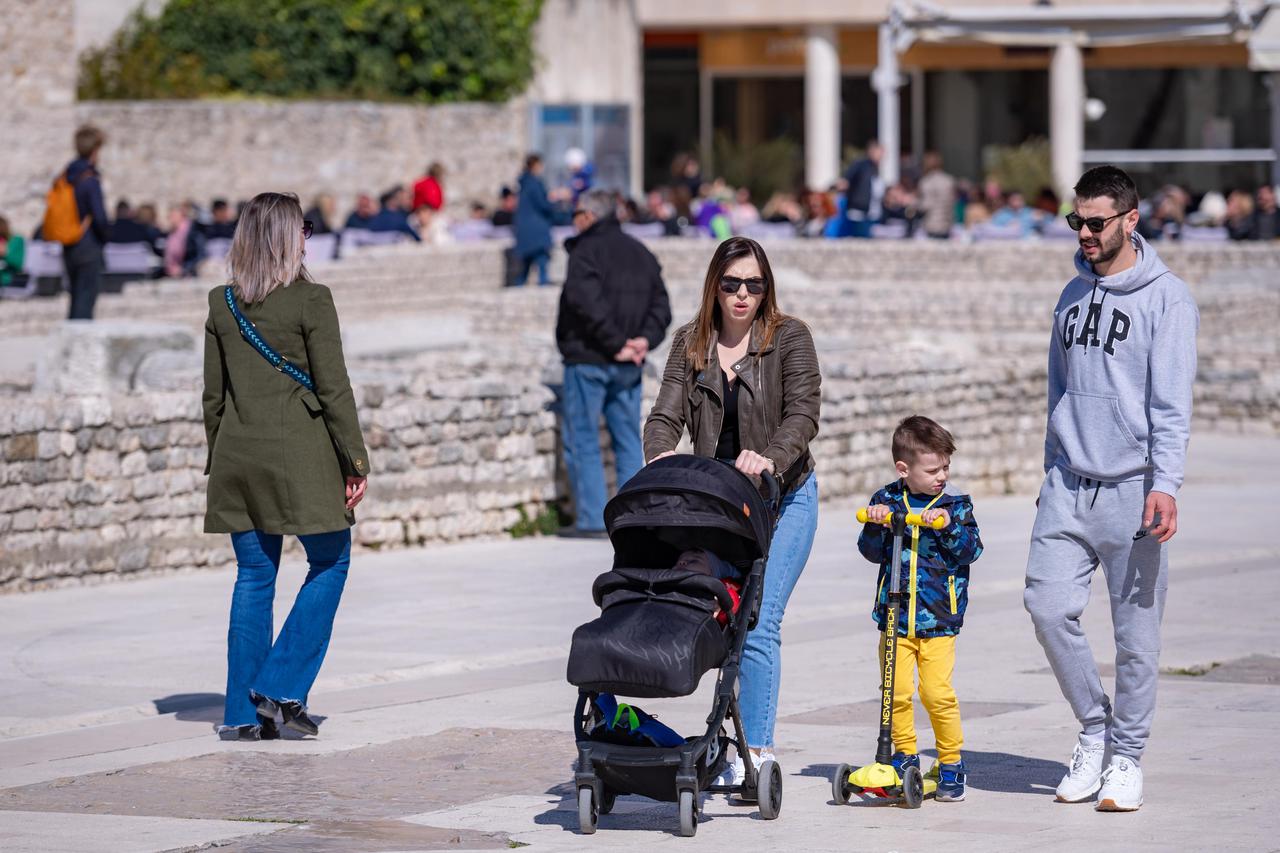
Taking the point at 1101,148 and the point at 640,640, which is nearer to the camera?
the point at 640,640

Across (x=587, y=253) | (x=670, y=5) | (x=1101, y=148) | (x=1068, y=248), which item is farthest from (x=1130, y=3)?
(x=587, y=253)

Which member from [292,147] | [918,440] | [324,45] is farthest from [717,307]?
[324,45]

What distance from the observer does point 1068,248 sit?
27.3m

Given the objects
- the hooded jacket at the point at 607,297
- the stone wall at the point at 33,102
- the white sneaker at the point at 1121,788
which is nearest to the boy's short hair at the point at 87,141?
the hooded jacket at the point at 607,297

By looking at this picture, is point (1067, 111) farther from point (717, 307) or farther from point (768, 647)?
point (768, 647)

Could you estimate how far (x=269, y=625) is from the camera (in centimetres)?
789

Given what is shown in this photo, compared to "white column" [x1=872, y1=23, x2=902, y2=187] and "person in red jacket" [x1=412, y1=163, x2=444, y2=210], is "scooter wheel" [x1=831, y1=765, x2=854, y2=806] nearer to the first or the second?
"white column" [x1=872, y1=23, x2=902, y2=187]

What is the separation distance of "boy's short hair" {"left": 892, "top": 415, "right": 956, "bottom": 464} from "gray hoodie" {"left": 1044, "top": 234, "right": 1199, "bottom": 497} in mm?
333

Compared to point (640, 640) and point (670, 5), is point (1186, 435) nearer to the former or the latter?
point (640, 640)

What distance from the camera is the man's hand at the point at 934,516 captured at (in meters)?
6.59

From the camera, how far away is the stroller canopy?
6.29 m

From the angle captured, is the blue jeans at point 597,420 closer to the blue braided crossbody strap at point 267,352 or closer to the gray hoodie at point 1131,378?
the blue braided crossbody strap at point 267,352

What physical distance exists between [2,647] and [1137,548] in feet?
16.6

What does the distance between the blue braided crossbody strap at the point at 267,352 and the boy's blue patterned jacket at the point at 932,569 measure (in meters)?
2.07
